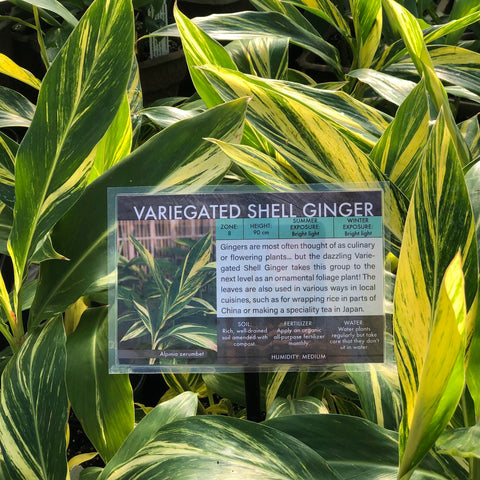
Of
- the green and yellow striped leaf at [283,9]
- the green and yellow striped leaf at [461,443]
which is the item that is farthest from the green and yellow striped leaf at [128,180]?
the green and yellow striped leaf at [283,9]

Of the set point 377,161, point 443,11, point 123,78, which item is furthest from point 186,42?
point 443,11

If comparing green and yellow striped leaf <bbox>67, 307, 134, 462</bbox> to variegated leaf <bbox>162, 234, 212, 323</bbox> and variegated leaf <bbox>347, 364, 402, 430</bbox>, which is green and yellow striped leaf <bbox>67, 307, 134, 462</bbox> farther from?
variegated leaf <bbox>347, 364, 402, 430</bbox>

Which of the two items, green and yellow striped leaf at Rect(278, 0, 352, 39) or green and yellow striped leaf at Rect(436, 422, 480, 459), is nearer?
green and yellow striped leaf at Rect(436, 422, 480, 459)

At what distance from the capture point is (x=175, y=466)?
0.41 m

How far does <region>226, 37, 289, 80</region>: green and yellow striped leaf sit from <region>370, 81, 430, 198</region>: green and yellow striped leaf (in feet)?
1.09

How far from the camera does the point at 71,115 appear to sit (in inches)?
20.5

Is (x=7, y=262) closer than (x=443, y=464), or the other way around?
(x=443, y=464)

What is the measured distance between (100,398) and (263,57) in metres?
0.52

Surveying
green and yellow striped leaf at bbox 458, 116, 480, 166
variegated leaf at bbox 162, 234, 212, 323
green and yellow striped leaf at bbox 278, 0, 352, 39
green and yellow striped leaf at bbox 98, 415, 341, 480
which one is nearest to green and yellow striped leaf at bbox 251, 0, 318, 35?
green and yellow striped leaf at bbox 278, 0, 352, 39

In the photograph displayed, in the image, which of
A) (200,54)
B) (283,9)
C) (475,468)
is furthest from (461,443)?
(283,9)

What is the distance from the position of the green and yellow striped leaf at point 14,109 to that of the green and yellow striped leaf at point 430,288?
552mm

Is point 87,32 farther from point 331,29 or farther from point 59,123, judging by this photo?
point 331,29

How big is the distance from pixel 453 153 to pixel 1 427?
0.39 metres

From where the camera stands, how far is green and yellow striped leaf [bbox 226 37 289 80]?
2.77ft
